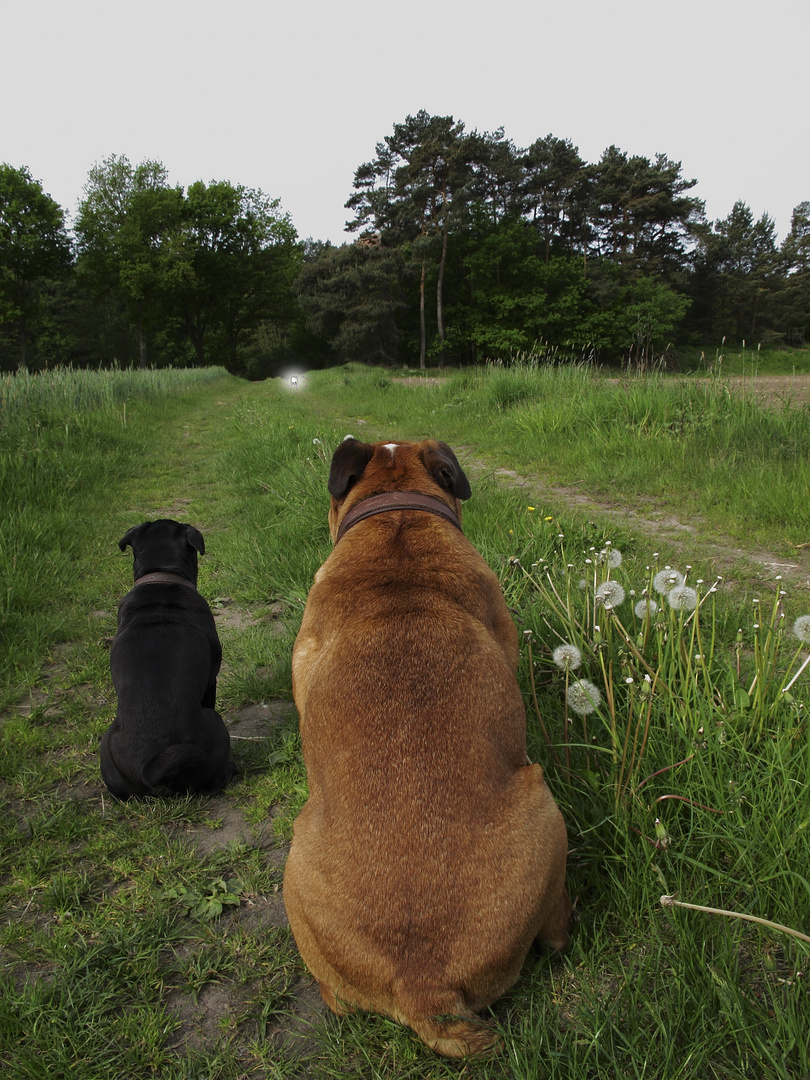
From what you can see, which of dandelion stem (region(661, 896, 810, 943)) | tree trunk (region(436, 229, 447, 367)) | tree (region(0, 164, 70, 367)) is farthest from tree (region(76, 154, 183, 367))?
dandelion stem (region(661, 896, 810, 943))

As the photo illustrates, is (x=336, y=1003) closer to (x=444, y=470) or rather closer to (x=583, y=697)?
(x=583, y=697)

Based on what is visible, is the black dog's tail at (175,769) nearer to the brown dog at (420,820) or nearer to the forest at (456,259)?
the brown dog at (420,820)

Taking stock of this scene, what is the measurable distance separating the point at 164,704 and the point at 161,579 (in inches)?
40.1

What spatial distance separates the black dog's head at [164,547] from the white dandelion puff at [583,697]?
256cm

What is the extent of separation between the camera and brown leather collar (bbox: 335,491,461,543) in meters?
2.24

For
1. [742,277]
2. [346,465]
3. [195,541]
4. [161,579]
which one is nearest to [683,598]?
[346,465]

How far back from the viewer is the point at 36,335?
55.7 metres

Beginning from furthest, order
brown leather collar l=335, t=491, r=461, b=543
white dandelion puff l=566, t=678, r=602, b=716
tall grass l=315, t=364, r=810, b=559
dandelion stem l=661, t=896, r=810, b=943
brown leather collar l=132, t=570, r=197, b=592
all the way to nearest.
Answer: tall grass l=315, t=364, r=810, b=559
brown leather collar l=132, t=570, r=197, b=592
brown leather collar l=335, t=491, r=461, b=543
white dandelion puff l=566, t=678, r=602, b=716
dandelion stem l=661, t=896, r=810, b=943

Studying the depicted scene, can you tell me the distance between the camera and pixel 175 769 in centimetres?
250

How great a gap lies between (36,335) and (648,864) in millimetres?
67806

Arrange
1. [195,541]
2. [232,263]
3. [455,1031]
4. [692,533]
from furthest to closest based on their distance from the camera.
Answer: [232,263], [692,533], [195,541], [455,1031]

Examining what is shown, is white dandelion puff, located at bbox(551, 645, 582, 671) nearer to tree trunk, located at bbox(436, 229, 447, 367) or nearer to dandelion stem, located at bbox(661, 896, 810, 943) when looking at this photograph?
dandelion stem, located at bbox(661, 896, 810, 943)

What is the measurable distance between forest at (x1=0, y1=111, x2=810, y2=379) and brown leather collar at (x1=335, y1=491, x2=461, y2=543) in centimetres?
3957

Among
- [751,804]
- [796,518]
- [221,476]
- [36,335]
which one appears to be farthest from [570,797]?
[36,335]
